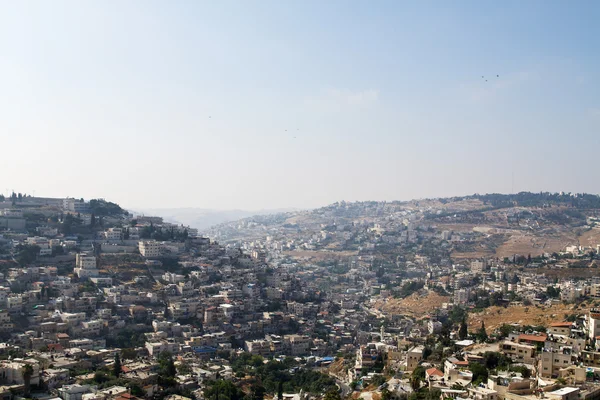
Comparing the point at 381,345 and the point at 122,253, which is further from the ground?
the point at 122,253

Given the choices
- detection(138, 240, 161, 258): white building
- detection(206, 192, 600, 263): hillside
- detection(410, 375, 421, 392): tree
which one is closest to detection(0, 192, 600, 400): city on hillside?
detection(410, 375, 421, 392): tree

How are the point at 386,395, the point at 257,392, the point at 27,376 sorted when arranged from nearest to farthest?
the point at 386,395
the point at 27,376
the point at 257,392

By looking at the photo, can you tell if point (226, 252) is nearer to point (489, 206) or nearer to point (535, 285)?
point (535, 285)

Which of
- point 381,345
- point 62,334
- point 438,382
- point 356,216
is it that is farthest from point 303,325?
point 356,216

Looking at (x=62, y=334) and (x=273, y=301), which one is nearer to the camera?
(x=62, y=334)

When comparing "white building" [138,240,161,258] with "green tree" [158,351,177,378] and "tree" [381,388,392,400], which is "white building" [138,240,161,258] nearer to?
"green tree" [158,351,177,378]

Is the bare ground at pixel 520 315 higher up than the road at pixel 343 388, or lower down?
higher up

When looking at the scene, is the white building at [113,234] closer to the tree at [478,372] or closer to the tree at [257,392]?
the tree at [257,392]

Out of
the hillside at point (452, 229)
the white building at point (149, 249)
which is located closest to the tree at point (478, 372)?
the white building at point (149, 249)

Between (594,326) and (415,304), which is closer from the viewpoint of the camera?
(594,326)

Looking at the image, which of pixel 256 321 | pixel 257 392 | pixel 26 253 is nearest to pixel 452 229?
pixel 256 321

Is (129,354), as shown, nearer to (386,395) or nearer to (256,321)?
(256,321)
